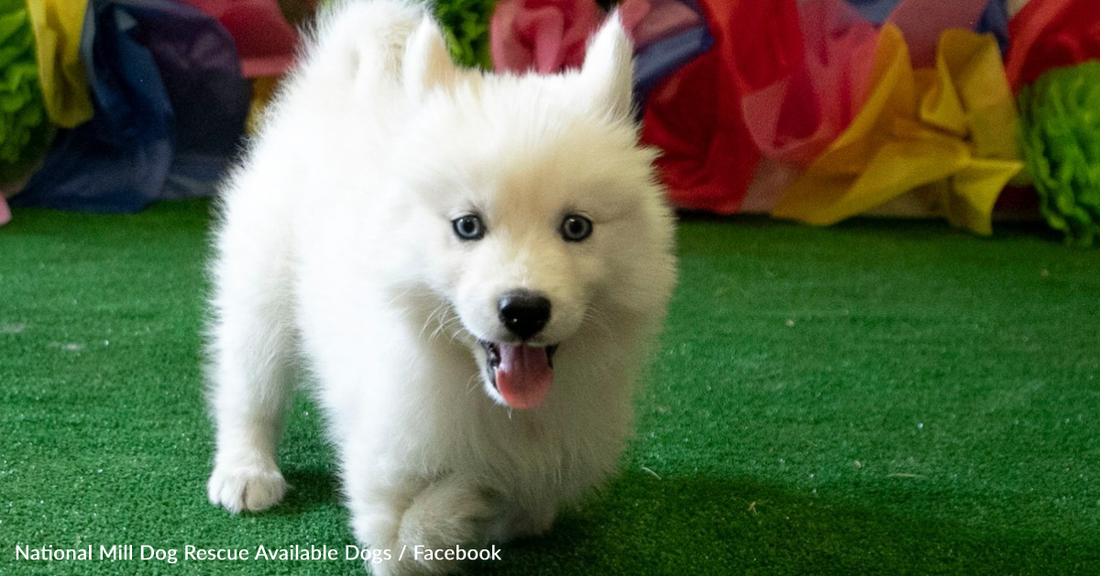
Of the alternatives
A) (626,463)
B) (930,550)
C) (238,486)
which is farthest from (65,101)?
(930,550)

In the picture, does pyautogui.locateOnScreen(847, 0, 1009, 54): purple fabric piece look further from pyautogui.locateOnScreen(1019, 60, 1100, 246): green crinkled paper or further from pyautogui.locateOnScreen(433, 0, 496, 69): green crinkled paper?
pyautogui.locateOnScreen(433, 0, 496, 69): green crinkled paper

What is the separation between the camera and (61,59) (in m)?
3.82

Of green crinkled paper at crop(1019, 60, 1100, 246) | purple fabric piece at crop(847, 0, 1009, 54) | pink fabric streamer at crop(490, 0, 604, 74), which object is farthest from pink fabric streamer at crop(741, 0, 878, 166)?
pink fabric streamer at crop(490, 0, 604, 74)

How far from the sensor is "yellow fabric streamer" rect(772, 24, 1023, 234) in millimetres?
4129

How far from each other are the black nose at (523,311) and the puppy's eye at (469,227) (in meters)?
0.14

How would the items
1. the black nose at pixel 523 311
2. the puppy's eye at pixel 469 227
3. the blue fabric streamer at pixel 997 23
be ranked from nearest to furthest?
1. the black nose at pixel 523 311
2. the puppy's eye at pixel 469 227
3. the blue fabric streamer at pixel 997 23

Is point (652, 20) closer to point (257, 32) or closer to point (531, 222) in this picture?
point (257, 32)

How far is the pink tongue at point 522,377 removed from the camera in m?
1.52

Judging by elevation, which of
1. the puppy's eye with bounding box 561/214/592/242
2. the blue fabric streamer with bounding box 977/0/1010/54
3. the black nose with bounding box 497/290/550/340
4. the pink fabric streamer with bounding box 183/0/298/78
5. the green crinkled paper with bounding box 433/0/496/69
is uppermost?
the puppy's eye with bounding box 561/214/592/242

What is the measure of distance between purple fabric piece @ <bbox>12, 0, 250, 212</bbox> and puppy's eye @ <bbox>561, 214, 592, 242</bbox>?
9.68ft

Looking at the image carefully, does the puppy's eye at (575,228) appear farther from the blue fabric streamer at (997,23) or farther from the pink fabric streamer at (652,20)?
the blue fabric streamer at (997,23)

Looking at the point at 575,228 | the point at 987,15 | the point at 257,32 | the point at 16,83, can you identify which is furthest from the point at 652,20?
the point at 575,228

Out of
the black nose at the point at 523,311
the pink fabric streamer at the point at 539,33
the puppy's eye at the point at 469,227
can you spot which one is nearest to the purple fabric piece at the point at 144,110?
the pink fabric streamer at the point at 539,33

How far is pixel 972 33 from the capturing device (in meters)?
4.23
